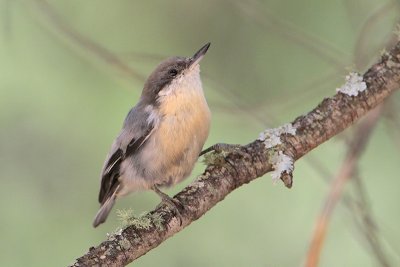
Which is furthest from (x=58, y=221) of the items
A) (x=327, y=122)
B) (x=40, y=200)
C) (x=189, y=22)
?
(x=327, y=122)

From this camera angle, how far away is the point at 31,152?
2.74 meters

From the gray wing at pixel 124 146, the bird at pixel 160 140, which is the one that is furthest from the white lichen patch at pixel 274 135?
the gray wing at pixel 124 146

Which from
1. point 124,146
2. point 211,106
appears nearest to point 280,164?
point 124,146

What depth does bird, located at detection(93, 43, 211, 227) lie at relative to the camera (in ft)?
7.43

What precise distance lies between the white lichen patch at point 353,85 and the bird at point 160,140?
0.46 metres

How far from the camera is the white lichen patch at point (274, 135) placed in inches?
78.4

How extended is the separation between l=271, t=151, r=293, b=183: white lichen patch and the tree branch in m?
0.02

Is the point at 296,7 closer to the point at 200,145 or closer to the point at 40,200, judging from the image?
the point at 200,145

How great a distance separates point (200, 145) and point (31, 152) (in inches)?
30.3

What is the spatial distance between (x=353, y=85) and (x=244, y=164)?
38cm

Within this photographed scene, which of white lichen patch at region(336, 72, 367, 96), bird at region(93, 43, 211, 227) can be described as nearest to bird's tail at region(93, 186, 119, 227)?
bird at region(93, 43, 211, 227)

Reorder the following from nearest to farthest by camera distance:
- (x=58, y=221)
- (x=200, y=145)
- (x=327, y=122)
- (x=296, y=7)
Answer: (x=327, y=122) → (x=200, y=145) → (x=58, y=221) → (x=296, y=7)

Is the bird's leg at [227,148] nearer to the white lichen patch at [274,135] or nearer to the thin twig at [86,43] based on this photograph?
Result: the white lichen patch at [274,135]

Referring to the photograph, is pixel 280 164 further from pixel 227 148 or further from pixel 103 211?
pixel 103 211
